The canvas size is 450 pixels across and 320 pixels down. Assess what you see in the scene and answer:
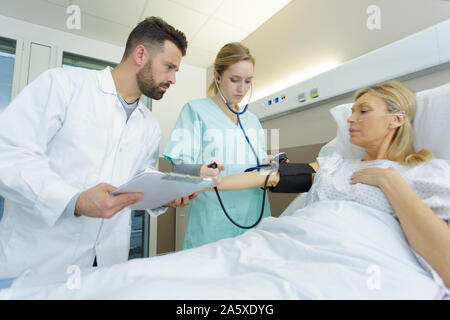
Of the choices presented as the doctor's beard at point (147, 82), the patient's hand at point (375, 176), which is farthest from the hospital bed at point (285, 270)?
Result: the doctor's beard at point (147, 82)

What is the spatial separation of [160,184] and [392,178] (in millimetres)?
841

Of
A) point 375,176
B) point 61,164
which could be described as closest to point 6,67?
point 61,164

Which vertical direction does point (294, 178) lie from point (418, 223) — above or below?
above

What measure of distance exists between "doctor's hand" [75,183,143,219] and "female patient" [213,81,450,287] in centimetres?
48

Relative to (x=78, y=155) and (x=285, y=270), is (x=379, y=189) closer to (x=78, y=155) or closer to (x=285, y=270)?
(x=285, y=270)

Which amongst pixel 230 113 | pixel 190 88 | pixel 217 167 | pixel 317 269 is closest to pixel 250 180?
pixel 217 167

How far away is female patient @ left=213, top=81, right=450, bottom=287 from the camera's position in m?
0.73

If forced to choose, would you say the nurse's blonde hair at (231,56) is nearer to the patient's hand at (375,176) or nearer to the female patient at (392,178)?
the female patient at (392,178)

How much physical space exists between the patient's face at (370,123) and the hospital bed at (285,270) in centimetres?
41

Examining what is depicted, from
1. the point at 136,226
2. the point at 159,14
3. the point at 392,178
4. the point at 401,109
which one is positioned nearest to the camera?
the point at 392,178

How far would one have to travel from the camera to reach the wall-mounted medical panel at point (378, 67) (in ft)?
3.78

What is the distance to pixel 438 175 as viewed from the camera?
0.89 meters

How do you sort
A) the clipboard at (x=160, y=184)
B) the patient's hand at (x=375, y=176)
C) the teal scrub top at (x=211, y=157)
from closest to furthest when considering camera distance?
the clipboard at (x=160, y=184) < the patient's hand at (x=375, y=176) < the teal scrub top at (x=211, y=157)

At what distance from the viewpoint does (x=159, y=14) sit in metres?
2.31
